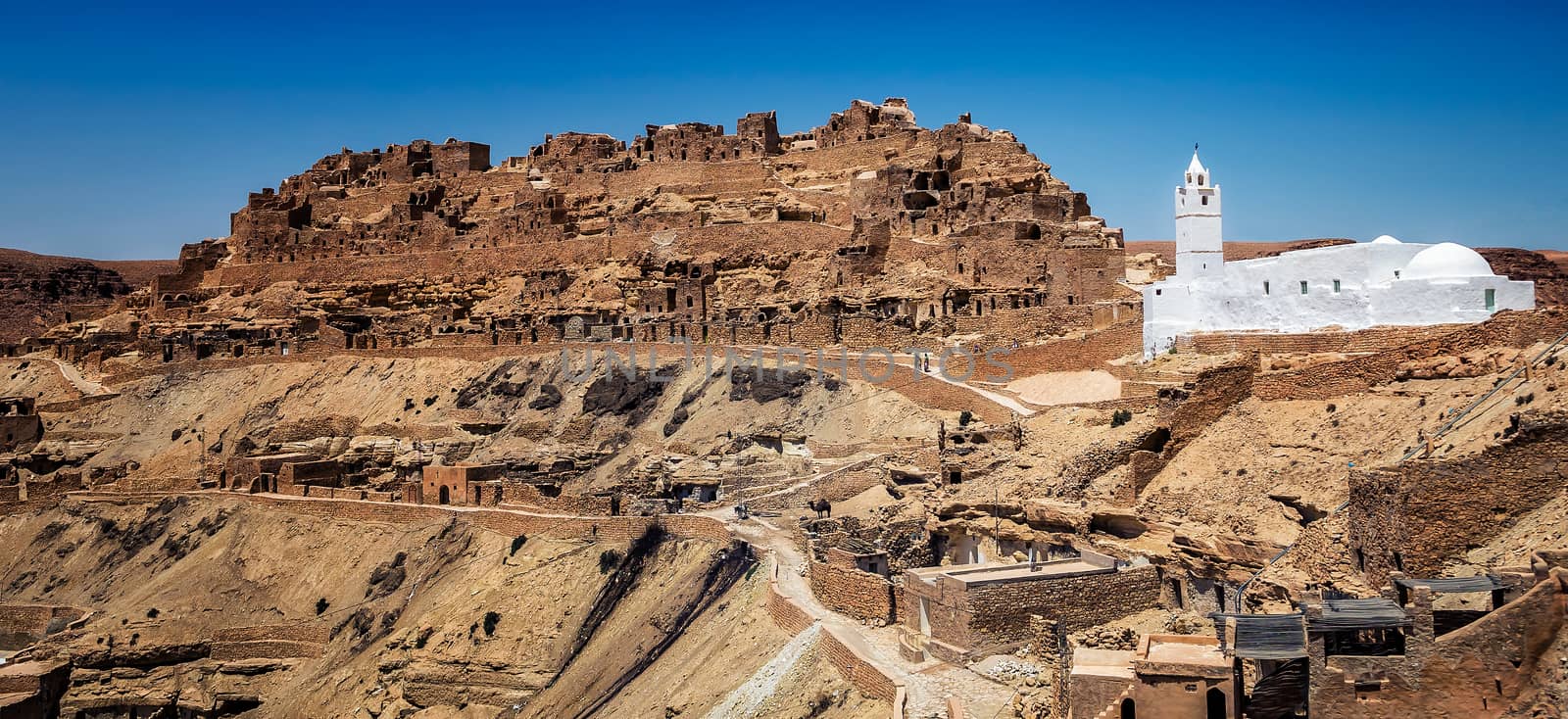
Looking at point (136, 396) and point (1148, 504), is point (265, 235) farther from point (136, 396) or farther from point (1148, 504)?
point (1148, 504)

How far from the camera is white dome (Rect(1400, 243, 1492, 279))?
2378 centimetres

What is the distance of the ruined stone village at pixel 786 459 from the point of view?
15211 millimetres

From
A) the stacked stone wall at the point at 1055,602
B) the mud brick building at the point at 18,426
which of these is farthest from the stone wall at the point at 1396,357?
the mud brick building at the point at 18,426

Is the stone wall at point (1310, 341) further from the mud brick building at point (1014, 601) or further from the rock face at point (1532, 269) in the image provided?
the rock face at point (1532, 269)

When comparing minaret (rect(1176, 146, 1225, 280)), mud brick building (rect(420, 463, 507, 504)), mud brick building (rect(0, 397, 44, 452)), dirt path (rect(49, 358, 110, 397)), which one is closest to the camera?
minaret (rect(1176, 146, 1225, 280))

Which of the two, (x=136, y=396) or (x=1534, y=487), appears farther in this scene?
(x=136, y=396)

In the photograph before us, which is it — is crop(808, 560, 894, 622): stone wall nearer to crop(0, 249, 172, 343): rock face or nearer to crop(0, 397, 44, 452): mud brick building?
crop(0, 397, 44, 452): mud brick building

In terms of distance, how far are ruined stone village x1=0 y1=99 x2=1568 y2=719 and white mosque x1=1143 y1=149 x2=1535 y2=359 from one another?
0.27ft

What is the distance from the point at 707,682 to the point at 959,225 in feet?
84.3

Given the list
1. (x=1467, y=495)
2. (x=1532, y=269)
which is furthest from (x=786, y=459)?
(x=1532, y=269)

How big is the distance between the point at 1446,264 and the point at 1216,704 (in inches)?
526

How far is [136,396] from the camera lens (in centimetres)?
5491

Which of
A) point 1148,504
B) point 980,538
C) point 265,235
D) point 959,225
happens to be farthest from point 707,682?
point 265,235

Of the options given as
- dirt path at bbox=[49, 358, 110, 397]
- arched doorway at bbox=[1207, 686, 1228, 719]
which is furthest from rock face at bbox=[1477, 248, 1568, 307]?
dirt path at bbox=[49, 358, 110, 397]
